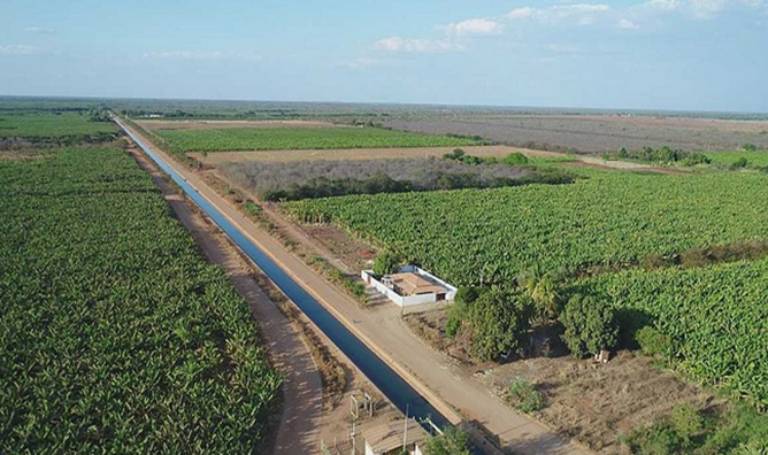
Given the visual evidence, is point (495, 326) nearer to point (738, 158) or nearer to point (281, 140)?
point (738, 158)

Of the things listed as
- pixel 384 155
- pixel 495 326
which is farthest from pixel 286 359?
pixel 384 155

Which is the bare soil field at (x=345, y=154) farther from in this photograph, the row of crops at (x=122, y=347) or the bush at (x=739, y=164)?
the row of crops at (x=122, y=347)

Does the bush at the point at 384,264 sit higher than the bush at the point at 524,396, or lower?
higher

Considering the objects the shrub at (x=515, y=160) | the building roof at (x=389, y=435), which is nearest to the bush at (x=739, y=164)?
the shrub at (x=515, y=160)

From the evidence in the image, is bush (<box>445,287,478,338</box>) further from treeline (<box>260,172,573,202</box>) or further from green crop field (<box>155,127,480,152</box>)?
green crop field (<box>155,127,480,152</box>)

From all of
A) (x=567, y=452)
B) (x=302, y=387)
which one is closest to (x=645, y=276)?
(x=567, y=452)

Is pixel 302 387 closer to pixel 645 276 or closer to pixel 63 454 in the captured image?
pixel 63 454
